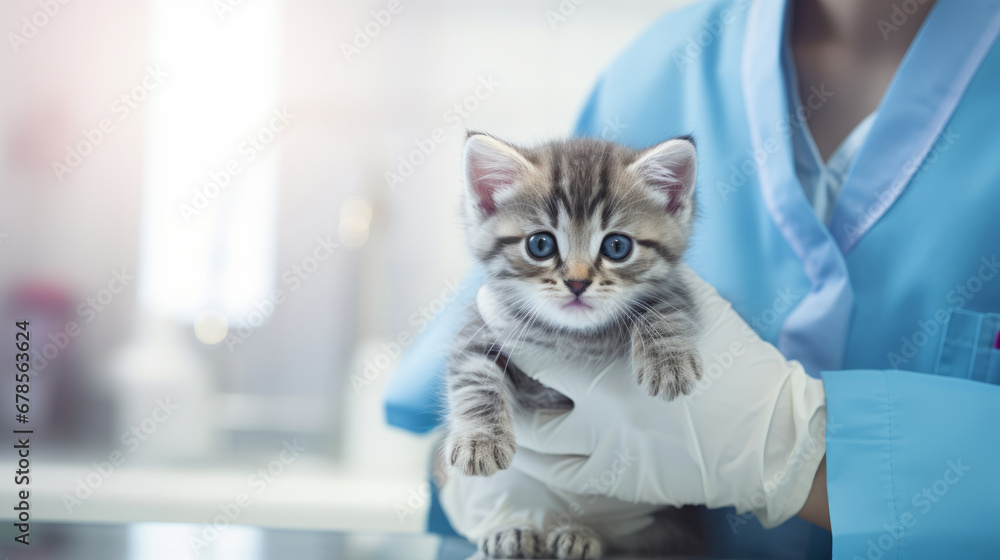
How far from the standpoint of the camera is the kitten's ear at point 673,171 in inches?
39.5

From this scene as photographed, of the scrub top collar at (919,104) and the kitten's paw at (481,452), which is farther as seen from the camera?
the scrub top collar at (919,104)

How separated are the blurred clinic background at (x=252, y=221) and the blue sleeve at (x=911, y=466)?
1.51 m

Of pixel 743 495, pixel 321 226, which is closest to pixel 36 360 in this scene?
pixel 321 226

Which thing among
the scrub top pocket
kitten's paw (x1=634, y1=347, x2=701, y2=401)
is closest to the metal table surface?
Result: kitten's paw (x1=634, y1=347, x2=701, y2=401)

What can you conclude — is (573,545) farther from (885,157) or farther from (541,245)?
(885,157)

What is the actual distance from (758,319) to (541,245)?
25.1 inches

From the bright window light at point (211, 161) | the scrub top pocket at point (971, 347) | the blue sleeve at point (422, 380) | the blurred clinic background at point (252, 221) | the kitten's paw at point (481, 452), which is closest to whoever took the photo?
the kitten's paw at point (481, 452)

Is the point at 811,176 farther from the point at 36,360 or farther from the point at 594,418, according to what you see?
the point at 36,360

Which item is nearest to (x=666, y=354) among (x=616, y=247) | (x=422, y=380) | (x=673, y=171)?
(x=616, y=247)

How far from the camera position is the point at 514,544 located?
1072mm

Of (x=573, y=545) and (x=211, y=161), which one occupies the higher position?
(x=211, y=161)

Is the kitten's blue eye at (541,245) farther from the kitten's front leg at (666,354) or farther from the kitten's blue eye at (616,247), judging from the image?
the kitten's front leg at (666,354)

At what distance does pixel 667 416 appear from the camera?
1088mm

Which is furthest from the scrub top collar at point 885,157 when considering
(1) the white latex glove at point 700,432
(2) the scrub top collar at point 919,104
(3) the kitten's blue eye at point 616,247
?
(3) the kitten's blue eye at point 616,247
